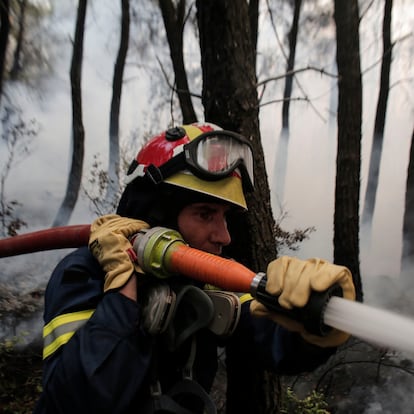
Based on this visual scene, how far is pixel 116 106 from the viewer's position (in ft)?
12.5

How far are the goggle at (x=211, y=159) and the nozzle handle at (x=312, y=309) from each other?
1.96 ft

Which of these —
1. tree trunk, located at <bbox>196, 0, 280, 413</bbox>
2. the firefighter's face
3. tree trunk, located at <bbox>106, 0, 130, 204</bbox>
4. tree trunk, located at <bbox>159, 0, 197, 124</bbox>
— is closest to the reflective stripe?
the firefighter's face

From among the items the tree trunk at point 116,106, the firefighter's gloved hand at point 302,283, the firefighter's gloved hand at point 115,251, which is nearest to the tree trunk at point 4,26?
the tree trunk at point 116,106

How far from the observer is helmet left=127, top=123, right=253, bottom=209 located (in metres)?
1.27

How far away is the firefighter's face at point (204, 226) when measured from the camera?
126 centimetres

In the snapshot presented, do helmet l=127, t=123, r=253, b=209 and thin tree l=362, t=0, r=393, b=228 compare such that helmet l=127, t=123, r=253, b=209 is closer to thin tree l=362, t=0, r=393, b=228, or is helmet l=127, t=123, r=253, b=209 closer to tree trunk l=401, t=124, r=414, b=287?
tree trunk l=401, t=124, r=414, b=287

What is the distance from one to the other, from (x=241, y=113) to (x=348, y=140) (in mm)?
1824

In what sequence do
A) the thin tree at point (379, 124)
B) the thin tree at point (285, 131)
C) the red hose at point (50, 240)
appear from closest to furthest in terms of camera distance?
the red hose at point (50, 240), the thin tree at point (379, 124), the thin tree at point (285, 131)

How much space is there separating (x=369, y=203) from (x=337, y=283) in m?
2.82

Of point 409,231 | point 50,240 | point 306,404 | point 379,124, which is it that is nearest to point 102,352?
point 50,240

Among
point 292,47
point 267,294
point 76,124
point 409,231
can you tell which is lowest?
point 409,231

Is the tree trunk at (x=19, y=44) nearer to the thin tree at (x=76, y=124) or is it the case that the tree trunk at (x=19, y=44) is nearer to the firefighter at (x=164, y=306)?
the thin tree at (x=76, y=124)

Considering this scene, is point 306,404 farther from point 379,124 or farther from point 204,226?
point 379,124

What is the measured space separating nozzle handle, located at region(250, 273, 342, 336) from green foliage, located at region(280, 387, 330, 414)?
2274mm
